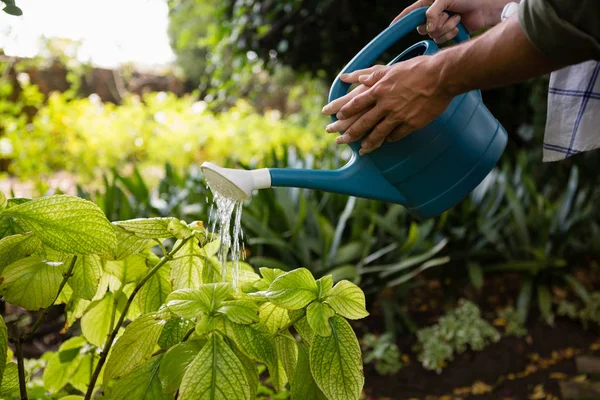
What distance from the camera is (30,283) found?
0.90 meters

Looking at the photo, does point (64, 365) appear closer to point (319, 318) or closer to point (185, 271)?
point (185, 271)

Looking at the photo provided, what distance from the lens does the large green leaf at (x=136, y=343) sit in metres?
0.93

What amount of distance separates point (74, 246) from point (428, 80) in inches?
23.7

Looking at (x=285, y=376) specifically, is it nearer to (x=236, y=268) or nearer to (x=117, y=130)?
(x=236, y=268)

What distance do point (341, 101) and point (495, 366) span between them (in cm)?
178

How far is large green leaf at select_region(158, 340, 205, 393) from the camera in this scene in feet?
2.79

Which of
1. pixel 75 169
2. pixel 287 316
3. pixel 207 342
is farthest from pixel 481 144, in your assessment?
pixel 75 169

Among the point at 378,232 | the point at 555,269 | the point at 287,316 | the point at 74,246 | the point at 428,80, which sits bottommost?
the point at 555,269

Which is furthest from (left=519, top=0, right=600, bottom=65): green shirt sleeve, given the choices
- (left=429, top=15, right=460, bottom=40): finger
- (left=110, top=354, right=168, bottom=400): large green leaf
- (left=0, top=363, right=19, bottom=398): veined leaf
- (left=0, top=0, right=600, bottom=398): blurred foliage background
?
(left=0, top=0, right=600, bottom=398): blurred foliage background

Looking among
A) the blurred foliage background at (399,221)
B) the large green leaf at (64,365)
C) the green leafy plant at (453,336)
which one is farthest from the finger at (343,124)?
the green leafy plant at (453,336)

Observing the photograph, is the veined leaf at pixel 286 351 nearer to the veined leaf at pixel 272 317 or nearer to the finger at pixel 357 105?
the veined leaf at pixel 272 317

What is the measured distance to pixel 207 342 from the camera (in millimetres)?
834

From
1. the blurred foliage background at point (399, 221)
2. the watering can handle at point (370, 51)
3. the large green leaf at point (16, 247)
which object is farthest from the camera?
the blurred foliage background at point (399, 221)

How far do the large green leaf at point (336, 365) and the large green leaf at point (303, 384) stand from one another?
0.06 m
